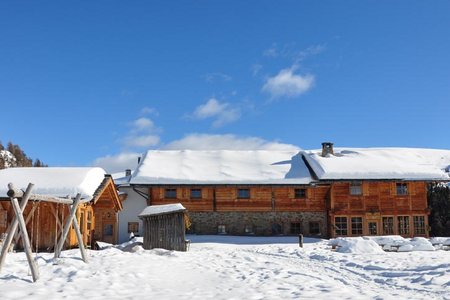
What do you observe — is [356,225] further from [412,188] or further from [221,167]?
[221,167]

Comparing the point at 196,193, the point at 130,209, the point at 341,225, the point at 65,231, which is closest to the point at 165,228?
the point at 65,231

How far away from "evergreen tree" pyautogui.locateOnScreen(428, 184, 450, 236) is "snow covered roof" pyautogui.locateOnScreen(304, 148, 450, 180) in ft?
6.06

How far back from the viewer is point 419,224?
32.1 meters

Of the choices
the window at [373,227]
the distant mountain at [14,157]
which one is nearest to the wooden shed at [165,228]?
the window at [373,227]

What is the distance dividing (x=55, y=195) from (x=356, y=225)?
20.6m

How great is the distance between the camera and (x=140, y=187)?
31.2 metres

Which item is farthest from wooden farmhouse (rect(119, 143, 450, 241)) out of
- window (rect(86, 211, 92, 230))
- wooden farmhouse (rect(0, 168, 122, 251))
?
window (rect(86, 211, 92, 230))

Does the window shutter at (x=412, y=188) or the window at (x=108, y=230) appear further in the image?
the window shutter at (x=412, y=188)

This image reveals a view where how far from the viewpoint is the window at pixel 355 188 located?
1242 inches

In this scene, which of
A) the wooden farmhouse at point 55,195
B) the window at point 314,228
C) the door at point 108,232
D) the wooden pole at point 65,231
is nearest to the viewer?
the wooden pole at point 65,231

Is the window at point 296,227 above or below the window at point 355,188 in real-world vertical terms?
below

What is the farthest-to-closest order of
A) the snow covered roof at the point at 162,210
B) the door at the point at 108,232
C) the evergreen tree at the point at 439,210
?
the evergreen tree at the point at 439,210
the door at the point at 108,232
the snow covered roof at the point at 162,210

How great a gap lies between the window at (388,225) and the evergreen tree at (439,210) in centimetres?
394

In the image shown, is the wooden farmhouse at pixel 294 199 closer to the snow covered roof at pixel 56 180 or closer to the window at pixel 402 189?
the window at pixel 402 189
